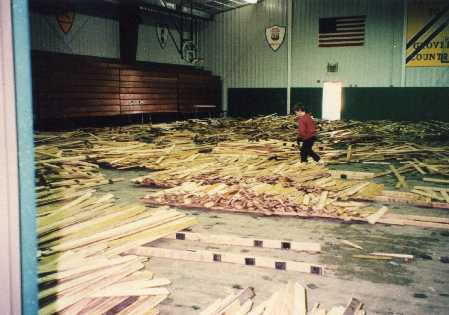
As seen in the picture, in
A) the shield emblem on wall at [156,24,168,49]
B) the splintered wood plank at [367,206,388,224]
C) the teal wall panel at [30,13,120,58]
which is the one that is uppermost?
the shield emblem on wall at [156,24,168,49]

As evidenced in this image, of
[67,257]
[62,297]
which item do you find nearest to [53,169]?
[67,257]

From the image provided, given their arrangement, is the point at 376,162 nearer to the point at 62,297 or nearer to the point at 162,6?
the point at 62,297

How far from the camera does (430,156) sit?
1057 centimetres

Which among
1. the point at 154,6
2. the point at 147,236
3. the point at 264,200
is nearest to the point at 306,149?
the point at 264,200

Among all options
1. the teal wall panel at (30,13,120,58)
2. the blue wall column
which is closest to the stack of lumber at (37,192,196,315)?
the blue wall column

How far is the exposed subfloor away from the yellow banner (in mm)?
18721

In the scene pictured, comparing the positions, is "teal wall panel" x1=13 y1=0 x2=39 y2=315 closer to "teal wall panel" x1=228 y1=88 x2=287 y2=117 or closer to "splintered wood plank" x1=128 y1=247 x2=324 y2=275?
"splintered wood plank" x1=128 y1=247 x2=324 y2=275

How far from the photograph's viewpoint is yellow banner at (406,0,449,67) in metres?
21.0

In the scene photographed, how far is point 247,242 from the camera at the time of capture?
4691 millimetres

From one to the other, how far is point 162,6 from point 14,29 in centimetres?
2154

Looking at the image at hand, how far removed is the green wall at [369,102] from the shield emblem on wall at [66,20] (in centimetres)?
1083

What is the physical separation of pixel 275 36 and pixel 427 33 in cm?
804

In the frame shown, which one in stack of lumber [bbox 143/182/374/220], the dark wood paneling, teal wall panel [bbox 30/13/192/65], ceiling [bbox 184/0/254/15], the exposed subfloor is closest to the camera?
the exposed subfloor

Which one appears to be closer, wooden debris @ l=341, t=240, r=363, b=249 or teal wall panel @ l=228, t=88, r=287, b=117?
wooden debris @ l=341, t=240, r=363, b=249
